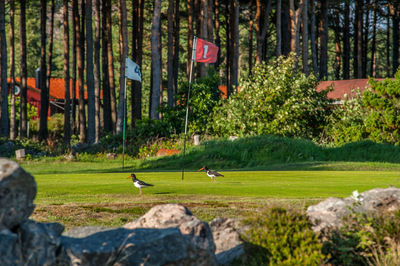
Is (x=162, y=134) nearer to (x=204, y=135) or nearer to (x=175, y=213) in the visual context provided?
(x=204, y=135)

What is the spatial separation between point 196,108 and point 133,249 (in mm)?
27406

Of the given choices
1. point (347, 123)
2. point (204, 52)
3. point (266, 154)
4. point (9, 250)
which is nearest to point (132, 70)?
point (204, 52)

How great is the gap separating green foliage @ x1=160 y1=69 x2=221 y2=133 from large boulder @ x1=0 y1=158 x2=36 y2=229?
2717cm

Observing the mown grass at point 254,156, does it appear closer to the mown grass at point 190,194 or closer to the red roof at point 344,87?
the mown grass at point 190,194

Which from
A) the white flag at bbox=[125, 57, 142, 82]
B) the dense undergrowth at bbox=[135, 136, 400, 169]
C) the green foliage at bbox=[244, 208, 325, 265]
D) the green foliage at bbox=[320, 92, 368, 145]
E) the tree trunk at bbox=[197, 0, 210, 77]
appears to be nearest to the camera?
the green foliage at bbox=[244, 208, 325, 265]

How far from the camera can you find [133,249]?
7234 mm

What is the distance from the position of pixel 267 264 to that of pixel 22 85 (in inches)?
1527

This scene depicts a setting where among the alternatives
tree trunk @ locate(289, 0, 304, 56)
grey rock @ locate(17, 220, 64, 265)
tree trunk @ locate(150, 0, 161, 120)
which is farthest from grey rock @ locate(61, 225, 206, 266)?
tree trunk @ locate(289, 0, 304, 56)

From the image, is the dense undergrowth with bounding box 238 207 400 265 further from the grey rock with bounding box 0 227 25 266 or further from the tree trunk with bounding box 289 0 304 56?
the tree trunk with bounding box 289 0 304 56

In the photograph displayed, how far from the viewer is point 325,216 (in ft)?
31.6

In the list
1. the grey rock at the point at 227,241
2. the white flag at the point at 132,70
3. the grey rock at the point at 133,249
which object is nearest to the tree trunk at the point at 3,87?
the white flag at the point at 132,70

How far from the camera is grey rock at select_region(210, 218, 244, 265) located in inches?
342

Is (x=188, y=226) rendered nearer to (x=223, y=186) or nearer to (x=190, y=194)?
(x=190, y=194)

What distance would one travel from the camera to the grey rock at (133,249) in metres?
7.04
